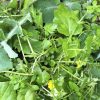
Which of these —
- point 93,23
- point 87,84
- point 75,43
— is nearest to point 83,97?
point 87,84

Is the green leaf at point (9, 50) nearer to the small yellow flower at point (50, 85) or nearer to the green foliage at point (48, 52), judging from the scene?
the green foliage at point (48, 52)

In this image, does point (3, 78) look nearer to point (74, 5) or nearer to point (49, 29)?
point (49, 29)

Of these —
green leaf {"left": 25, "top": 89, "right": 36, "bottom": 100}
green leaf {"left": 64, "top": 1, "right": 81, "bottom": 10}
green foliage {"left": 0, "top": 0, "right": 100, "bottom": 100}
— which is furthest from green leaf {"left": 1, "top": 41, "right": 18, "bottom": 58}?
green leaf {"left": 64, "top": 1, "right": 81, "bottom": 10}

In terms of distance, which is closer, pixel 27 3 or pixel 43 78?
pixel 43 78

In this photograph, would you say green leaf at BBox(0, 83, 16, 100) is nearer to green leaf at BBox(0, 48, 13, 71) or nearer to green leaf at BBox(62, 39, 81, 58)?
green leaf at BBox(0, 48, 13, 71)

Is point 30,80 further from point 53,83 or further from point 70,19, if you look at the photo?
point 70,19

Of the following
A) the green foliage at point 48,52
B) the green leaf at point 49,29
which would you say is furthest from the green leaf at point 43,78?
the green leaf at point 49,29

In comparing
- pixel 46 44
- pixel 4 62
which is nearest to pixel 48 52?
pixel 46 44
